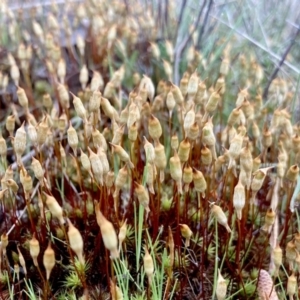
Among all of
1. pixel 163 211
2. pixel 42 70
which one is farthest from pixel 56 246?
pixel 42 70

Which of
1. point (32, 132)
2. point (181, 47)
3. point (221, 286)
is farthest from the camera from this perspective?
point (181, 47)

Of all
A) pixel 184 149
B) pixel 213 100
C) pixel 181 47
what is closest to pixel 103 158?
pixel 184 149

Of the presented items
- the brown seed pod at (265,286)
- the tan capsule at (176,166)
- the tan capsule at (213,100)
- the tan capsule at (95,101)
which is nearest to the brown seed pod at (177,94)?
the tan capsule at (213,100)

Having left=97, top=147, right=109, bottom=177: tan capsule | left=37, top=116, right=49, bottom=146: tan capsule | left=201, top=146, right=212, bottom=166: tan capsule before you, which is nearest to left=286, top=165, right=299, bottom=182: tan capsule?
left=201, top=146, right=212, bottom=166: tan capsule

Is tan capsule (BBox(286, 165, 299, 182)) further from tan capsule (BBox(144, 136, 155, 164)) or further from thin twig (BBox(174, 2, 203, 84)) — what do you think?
thin twig (BBox(174, 2, 203, 84))

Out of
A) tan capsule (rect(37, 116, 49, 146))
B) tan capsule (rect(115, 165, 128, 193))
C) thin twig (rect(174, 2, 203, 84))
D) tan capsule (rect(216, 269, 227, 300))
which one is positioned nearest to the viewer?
tan capsule (rect(216, 269, 227, 300))

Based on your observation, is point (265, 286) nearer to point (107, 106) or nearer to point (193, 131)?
point (193, 131)

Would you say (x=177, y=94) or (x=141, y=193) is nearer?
(x=141, y=193)

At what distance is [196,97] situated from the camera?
1.23 meters

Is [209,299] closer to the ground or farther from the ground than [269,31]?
closer to the ground

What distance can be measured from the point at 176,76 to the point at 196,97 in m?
0.57

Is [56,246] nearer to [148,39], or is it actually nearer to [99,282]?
[99,282]

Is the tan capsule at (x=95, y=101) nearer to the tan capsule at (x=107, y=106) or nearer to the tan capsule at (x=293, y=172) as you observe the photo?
the tan capsule at (x=107, y=106)

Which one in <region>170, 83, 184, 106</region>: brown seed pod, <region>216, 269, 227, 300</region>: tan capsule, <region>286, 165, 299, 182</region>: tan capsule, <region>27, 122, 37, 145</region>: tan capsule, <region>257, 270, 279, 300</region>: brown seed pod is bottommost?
<region>257, 270, 279, 300</region>: brown seed pod
